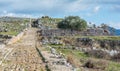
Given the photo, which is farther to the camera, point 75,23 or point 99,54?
point 75,23

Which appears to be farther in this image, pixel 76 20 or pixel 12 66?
pixel 76 20

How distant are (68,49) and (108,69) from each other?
60.2 ft

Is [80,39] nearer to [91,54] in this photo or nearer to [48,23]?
[91,54]

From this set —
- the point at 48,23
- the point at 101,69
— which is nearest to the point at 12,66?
the point at 101,69

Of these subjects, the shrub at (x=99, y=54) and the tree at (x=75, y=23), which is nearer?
the shrub at (x=99, y=54)

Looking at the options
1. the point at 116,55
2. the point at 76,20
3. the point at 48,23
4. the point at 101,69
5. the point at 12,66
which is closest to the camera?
the point at 12,66

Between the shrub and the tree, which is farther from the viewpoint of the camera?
the tree

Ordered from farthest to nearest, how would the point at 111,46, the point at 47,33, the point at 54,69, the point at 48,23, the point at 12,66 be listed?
1. the point at 48,23
2. the point at 47,33
3. the point at 111,46
4. the point at 12,66
5. the point at 54,69

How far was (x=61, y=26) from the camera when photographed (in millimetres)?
98625

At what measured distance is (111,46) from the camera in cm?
6366

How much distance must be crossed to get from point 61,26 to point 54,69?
7325cm

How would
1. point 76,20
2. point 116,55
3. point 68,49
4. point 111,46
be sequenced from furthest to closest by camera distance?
point 76,20 → point 111,46 → point 68,49 → point 116,55

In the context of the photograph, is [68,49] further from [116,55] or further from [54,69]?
[54,69]

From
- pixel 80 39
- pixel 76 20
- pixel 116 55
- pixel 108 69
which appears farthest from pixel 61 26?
pixel 108 69
